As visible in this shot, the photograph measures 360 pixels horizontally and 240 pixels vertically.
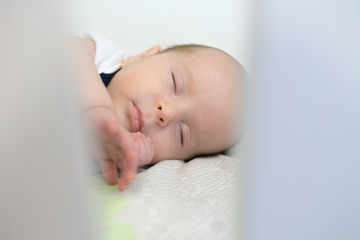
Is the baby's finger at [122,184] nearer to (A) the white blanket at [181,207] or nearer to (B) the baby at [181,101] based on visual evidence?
(A) the white blanket at [181,207]

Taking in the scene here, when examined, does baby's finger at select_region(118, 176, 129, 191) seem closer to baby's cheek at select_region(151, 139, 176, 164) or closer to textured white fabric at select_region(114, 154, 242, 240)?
textured white fabric at select_region(114, 154, 242, 240)

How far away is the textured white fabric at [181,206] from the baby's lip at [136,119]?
13 cm

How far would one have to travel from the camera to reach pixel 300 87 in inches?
7.6

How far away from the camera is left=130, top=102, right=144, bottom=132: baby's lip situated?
550 mm

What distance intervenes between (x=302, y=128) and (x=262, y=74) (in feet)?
0.13

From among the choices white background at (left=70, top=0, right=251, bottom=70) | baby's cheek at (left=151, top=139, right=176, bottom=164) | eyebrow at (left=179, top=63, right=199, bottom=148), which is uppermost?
white background at (left=70, top=0, right=251, bottom=70)

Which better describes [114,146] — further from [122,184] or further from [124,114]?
[124,114]

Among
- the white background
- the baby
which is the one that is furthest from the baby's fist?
the white background

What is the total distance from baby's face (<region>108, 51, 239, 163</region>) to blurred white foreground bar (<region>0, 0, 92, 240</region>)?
352 mm

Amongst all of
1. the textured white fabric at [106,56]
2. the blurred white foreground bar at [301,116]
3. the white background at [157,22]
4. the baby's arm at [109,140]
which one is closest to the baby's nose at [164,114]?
the baby's arm at [109,140]

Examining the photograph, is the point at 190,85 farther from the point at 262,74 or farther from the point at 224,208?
the point at 262,74

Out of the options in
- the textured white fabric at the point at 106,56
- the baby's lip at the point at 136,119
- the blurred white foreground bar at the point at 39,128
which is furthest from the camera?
the textured white fabric at the point at 106,56

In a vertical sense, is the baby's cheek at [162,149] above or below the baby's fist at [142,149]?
below

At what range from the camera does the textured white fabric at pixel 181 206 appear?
11.1 inches
